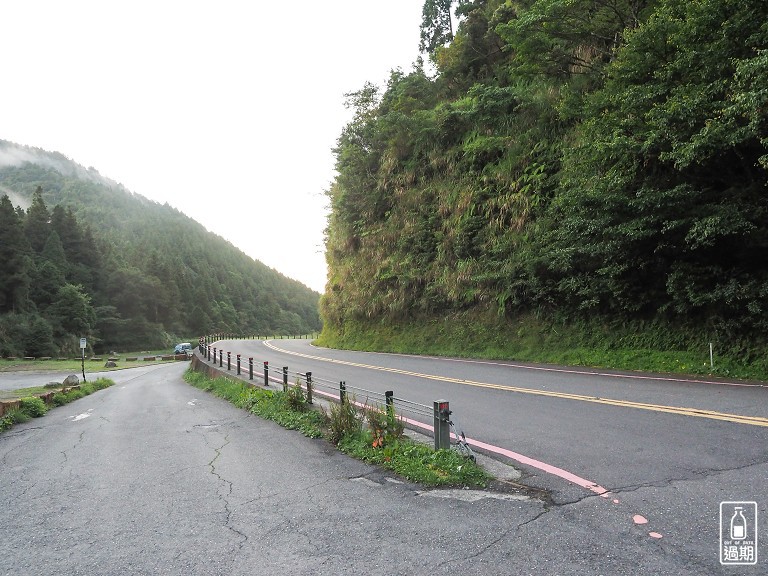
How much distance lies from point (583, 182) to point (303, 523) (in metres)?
12.9

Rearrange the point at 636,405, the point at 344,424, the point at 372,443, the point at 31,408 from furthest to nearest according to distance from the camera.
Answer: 1. the point at 31,408
2. the point at 636,405
3. the point at 344,424
4. the point at 372,443

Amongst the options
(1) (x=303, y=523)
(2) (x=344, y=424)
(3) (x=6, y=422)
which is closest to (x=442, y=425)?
(2) (x=344, y=424)

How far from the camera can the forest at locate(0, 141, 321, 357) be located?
61812 mm

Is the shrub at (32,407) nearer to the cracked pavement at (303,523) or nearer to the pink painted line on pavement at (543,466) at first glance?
the cracked pavement at (303,523)

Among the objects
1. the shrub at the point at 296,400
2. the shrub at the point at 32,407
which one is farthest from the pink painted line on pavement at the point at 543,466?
the shrub at the point at 32,407

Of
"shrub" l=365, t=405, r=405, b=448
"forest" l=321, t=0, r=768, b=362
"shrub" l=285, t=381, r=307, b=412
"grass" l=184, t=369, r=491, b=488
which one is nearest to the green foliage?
"grass" l=184, t=369, r=491, b=488

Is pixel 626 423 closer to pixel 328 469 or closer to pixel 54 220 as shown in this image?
pixel 328 469

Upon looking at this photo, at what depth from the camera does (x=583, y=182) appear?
13719 mm

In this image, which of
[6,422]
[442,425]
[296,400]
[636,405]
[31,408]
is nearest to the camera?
[442,425]

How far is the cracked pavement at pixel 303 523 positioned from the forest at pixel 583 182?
8591mm

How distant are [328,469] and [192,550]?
219 centimetres

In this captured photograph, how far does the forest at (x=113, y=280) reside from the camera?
61812mm

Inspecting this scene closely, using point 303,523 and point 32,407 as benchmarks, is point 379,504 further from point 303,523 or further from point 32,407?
point 32,407

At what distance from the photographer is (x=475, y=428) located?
7.04 m
